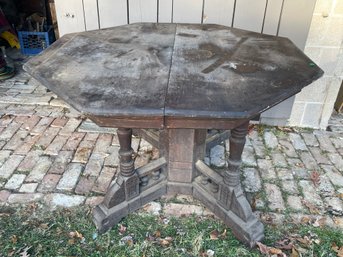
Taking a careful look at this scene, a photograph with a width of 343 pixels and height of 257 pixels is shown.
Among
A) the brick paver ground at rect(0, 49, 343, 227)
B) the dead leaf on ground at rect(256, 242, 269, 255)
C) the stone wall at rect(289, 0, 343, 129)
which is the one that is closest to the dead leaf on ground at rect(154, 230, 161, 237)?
the brick paver ground at rect(0, 49, 343, 227)

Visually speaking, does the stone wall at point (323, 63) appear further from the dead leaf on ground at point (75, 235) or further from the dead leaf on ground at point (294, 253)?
the dead leaf on ground at point (75, 235)

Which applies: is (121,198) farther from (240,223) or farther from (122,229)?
(240,223)

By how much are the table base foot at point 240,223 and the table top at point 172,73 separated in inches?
33.5

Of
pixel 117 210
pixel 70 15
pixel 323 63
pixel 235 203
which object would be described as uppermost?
pixel 70 15

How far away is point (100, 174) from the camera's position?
2705 millimetres

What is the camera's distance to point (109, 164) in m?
2.81

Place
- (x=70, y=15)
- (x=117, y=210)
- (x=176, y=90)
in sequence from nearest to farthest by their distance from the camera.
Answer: (x=176, y=90) → (x=117, y=210) → (x=70, y=15)

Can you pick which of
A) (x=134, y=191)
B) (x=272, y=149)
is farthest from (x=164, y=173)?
(x=272, y=149)

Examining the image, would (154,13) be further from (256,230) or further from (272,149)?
(256,230)

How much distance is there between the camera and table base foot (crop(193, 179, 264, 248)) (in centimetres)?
211

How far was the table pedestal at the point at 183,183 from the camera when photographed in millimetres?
2100

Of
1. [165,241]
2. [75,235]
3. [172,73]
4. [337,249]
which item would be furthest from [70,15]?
[337,249]

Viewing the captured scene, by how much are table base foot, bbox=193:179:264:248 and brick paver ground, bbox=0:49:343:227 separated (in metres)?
0.14

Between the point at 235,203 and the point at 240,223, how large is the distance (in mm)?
135
